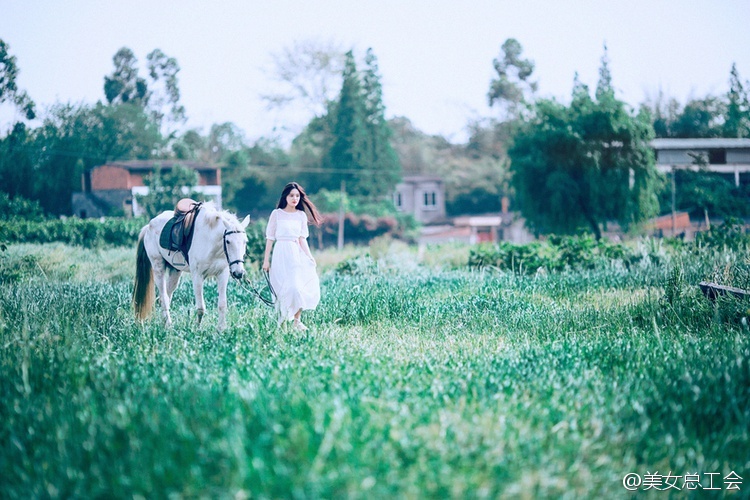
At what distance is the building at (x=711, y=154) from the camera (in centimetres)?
4012

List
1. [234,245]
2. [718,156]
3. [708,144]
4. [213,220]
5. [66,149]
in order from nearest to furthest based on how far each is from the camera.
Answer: [234,245], [213,220], [66,149], [708,144], [718,156]

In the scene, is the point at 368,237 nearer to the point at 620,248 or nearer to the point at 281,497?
the point at 620,248

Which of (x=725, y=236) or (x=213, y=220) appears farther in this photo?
(x=725, y=236)

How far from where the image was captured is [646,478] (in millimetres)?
3842

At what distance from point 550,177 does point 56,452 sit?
2326cm

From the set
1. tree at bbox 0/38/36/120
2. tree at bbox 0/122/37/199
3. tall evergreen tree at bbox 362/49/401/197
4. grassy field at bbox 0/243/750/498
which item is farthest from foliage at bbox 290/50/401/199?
grassy field at bbox 0/243/750/498

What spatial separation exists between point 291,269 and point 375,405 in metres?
4.54

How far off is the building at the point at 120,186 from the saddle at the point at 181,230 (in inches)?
458

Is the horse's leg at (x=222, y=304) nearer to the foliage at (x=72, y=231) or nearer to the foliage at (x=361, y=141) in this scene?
the foliage at (x=72, y=231)

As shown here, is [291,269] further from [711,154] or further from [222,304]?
[711,154]

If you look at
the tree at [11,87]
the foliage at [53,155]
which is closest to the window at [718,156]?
the foliage at [53,155]

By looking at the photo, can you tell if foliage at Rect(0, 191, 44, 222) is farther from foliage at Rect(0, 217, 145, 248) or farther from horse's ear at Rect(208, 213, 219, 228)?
horse's ear at Rect(208, 213, 219, 228)

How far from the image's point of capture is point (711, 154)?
1671 inches

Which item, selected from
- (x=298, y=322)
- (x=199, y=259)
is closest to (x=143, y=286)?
(x=199, y=259)
